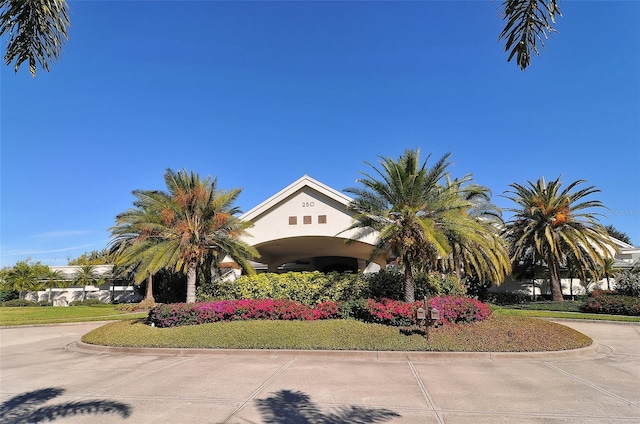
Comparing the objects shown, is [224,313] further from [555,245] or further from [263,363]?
[555,245]

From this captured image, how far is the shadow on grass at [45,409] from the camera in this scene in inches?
225

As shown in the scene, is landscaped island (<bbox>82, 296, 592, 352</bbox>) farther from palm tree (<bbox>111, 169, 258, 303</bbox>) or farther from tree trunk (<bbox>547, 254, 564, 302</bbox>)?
tree trunk (<bbox>547, 254, 564, 302</bbox>)

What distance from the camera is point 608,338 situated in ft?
43.1

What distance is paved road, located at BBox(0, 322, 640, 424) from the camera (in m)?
5.64

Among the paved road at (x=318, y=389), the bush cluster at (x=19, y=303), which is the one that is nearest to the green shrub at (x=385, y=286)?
the paved road at (x=318, y=389)

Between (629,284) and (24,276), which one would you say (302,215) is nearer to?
(629,284)

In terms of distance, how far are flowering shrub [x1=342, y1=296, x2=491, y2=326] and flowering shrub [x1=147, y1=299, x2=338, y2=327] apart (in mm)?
1460

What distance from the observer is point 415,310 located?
473 inches

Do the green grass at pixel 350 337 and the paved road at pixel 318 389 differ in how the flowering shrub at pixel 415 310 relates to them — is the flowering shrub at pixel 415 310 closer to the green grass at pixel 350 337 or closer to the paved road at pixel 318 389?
the green grass at pixel 350 337

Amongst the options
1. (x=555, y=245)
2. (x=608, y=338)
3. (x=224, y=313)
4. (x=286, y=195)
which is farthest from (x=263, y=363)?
(x=555, y=245)

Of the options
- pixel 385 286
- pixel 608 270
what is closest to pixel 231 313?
pixel 385 286

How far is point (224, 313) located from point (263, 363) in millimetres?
4585

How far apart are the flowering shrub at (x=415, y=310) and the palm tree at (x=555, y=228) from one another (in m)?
15.3

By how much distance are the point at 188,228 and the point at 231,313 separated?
4.50 metres
